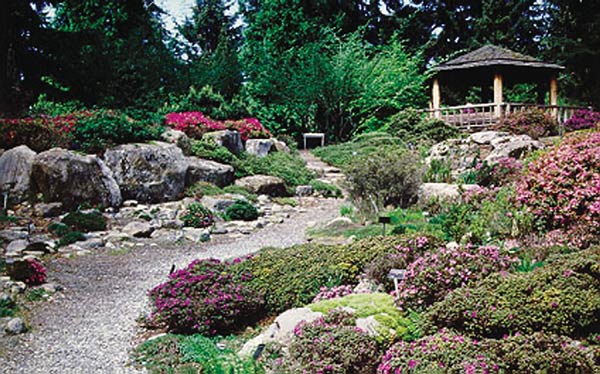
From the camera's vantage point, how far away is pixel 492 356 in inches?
130

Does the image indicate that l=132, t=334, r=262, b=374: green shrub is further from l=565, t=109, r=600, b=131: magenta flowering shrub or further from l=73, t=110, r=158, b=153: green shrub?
l=565, t=109, r=600, b=131: magenta flowering shrub

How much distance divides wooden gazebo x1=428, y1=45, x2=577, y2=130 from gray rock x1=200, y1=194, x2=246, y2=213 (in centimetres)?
1084

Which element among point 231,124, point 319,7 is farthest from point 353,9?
point 231,124

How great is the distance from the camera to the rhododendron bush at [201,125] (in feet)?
52.2

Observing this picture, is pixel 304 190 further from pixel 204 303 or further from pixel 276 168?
pixel 204 303

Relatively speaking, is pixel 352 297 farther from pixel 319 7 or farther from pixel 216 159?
pixel 319 7

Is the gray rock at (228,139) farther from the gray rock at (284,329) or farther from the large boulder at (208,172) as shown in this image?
the gray rock at (284,329)

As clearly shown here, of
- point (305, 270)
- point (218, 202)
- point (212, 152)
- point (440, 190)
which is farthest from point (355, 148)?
point (305, 270)

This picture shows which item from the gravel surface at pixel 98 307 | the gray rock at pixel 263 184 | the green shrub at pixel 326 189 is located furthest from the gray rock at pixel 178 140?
the gravel surface at pixel 98 307

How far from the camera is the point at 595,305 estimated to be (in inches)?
146

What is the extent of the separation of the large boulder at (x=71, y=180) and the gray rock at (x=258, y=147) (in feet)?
20.6

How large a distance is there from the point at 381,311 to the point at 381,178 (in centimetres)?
559

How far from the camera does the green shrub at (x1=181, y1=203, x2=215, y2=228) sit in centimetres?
1032

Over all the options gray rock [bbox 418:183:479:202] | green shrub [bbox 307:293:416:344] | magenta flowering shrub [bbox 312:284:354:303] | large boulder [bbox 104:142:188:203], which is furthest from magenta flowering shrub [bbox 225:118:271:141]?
green shrub [bbox 307:293:416:344]
